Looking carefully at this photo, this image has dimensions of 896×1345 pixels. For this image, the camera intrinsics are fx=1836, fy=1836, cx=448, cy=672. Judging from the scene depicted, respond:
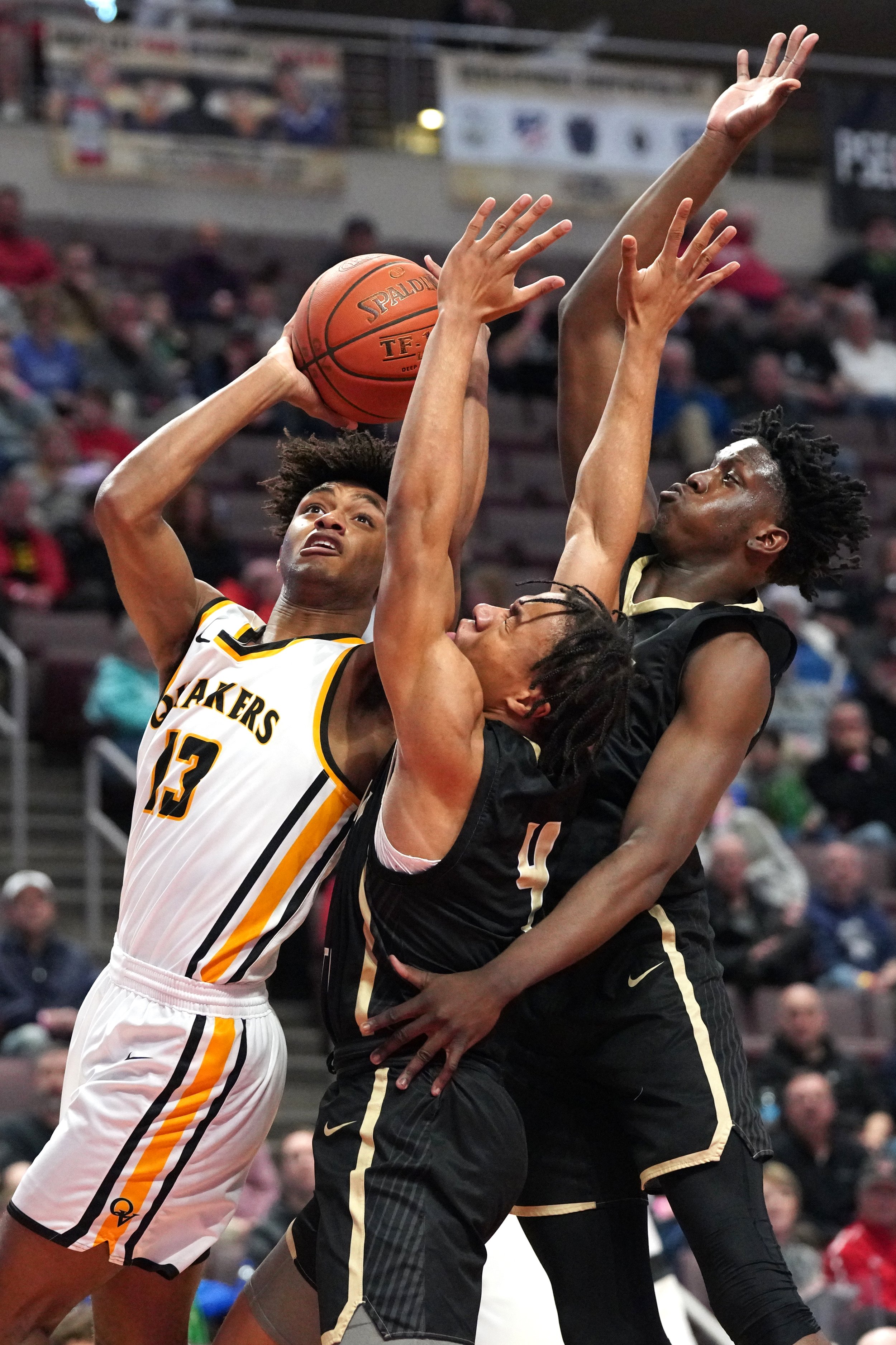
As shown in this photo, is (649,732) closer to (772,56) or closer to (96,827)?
(772,56)

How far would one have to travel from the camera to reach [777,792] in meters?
10.5

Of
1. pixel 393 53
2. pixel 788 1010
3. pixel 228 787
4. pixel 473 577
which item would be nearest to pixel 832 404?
pixel 393 53

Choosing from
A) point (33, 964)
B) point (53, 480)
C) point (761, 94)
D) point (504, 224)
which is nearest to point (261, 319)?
point (53, 480)

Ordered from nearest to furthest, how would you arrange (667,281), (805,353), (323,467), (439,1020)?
(439,1020), (667,281), (323,467), (805,353)

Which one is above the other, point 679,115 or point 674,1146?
point 679,115

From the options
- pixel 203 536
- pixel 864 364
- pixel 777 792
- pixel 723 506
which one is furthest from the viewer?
pixel 864 364

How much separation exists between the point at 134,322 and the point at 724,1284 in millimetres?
9875

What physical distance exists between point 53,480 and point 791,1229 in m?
6.10

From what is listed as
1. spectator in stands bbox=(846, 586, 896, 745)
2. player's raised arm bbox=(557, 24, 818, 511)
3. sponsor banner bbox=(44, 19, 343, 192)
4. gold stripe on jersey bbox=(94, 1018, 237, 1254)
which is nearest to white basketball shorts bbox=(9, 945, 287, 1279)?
gold stripe on jersey bbox=(94, 1018, 237, 1254)

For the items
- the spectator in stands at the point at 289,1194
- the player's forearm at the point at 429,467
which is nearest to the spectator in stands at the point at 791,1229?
the spectator in stands at the point at 289,1194

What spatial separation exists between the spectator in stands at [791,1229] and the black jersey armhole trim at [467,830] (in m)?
3.80

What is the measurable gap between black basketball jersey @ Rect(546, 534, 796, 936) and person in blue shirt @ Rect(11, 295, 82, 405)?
8.58m

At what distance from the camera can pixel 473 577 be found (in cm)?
1021

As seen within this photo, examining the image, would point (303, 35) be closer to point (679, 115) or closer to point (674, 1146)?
point (679, 115)
